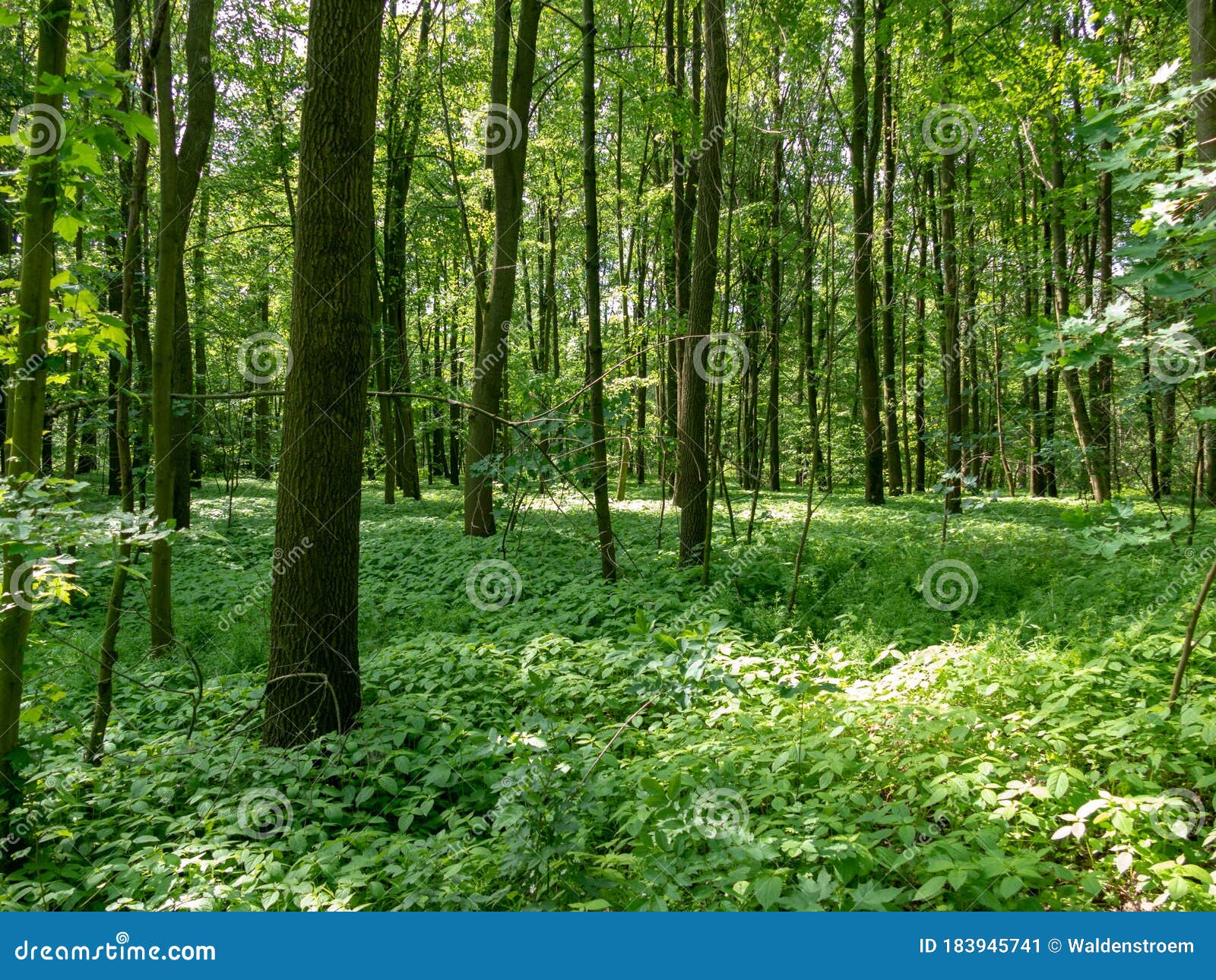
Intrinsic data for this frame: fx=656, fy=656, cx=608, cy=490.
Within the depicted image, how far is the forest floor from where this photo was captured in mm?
2471

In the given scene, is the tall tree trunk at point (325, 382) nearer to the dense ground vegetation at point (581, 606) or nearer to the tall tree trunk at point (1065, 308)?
the dense ground vegetation at point (581, 606)

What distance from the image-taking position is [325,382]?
12.3 ft

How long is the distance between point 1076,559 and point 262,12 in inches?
588

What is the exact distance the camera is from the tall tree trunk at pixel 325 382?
12.2 ft

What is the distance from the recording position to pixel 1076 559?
23.6 feet

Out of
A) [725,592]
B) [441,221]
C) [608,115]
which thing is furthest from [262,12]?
[725,592]

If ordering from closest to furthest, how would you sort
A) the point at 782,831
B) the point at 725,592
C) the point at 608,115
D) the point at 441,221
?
the point at 782,831, the point at 725,592, the point at 441,221, the point at 608,115

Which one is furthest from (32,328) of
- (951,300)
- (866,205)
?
(866,205)

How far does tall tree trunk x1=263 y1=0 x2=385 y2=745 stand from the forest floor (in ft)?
1.34

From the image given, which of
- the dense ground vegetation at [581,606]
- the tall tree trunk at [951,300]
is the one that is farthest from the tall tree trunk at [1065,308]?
the tall tree trunk at [951,300]

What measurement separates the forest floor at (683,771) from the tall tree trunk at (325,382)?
0.41 metres

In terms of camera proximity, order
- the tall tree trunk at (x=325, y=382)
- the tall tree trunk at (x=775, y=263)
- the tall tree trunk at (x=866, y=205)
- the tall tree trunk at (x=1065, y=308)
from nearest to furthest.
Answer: the tall tree trunk at (x=325, y=382) → the tall tree trunk at (x=775, y=263) → the tall tree trunk at (x=1065, y=308) → the tall tree trunk at (x=866, y=205)

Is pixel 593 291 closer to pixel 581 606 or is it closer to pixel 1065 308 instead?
pixel 581 606

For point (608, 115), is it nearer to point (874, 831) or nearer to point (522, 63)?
point (522, 63)
